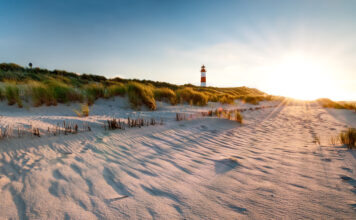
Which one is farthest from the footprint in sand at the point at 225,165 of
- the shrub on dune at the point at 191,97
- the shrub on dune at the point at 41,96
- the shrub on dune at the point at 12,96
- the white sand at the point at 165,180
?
the shrub on dune at the point at 191,97

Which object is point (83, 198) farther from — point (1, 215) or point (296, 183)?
point (296, 183)

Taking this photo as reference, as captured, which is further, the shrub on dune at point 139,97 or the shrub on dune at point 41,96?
the shrub on dune at point 139,97

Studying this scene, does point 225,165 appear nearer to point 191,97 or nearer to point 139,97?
point 139,97

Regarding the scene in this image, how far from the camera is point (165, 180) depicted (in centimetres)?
195

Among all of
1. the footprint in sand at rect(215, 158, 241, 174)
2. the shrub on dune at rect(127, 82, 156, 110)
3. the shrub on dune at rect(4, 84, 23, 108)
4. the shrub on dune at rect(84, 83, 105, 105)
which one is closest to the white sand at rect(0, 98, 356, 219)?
the footprint in sand at rect(215, 158, 241, 174)

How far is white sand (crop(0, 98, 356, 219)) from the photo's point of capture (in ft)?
4.64

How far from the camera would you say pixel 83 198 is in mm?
1532

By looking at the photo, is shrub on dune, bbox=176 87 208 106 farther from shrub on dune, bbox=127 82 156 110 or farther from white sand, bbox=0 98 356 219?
white sand, bbox=0 98 356 219

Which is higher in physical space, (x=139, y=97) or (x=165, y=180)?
(x=139, y=97)

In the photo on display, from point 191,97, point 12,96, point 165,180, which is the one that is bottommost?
point 165,180

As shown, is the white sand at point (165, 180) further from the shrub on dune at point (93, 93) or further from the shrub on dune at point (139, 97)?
the shrub on dune at point (93, 93)

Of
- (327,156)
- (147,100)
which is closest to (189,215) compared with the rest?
(327,156)

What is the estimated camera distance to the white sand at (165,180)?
1414 millimetres

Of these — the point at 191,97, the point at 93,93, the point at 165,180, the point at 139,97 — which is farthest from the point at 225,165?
the point at 191,97
